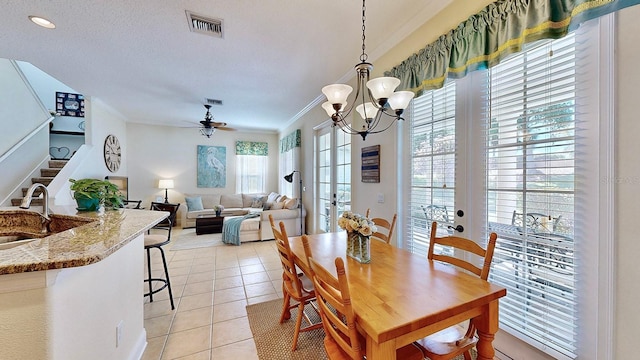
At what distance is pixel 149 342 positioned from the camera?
189cm

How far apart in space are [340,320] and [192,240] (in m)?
4.67

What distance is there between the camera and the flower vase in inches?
61.7

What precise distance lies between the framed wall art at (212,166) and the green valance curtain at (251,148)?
1.37 ft

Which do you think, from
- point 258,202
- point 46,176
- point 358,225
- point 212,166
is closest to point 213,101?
point 212,166

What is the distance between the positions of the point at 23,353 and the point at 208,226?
15.9ft

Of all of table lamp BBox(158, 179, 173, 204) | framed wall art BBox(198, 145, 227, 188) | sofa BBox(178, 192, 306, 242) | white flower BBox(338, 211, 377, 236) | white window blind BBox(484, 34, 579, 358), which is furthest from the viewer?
framed wall art BBox(198, 145, 227, 188)

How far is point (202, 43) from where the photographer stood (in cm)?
264

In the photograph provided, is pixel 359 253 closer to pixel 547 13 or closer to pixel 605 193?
pixel 605 193

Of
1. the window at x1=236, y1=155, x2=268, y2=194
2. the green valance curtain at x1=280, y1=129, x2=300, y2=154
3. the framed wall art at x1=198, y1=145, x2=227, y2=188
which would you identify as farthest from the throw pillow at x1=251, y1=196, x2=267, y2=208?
the green valance curtain at x1=280, y1=129, x2=300, y2=154

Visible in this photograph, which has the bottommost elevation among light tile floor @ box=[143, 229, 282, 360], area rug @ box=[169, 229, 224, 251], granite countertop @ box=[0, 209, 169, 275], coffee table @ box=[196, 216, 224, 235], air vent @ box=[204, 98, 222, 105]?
light tile floor @ box=[143, 229, 282, 360]

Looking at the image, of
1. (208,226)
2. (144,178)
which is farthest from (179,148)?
(208,226)

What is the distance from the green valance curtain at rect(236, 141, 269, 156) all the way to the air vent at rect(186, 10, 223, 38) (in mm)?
4856

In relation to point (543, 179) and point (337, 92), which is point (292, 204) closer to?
point (337, 92)

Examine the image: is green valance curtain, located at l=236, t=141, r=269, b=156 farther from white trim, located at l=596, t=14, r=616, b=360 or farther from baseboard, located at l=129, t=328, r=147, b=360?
white trim, located at l=596, t=14, r=616, b=360
